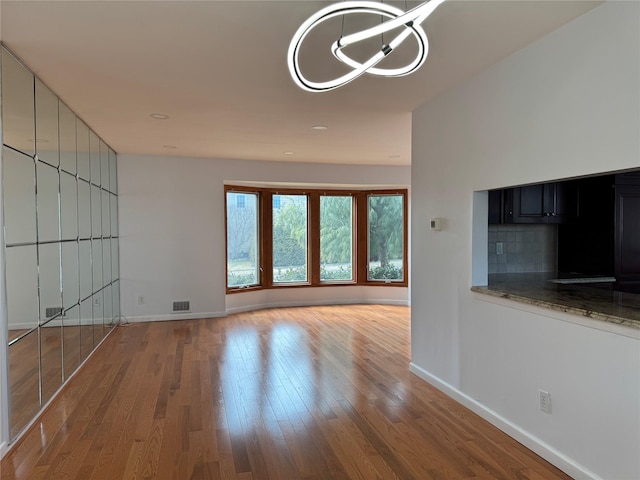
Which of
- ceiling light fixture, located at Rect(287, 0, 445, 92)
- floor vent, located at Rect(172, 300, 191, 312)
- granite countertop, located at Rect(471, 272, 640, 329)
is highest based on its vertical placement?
ceiling light fixture, located at Rect(287, 0, 445, 92)

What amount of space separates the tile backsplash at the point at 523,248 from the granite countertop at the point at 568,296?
0.22 meters

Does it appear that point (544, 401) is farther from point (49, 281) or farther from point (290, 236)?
point (290, 236)

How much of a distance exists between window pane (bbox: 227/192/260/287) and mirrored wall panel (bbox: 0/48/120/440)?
2.65 meters

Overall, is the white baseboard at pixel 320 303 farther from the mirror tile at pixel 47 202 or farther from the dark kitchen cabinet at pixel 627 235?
the dark kitchen cabinet at pixel 627 235

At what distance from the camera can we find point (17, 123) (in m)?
2.74

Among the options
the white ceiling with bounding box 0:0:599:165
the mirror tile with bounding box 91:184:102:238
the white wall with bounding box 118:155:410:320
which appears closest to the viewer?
the white ceiling with bounding box 0:0:599:165

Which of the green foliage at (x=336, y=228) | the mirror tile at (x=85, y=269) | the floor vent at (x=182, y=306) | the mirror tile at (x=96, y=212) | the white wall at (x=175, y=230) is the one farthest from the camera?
the green foliage at (x=336, y=228)

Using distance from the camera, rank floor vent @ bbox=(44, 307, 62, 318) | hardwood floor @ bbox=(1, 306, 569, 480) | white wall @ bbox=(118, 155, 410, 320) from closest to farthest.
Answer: hardwood floor @ bbox=(1, 306, 569, 480) < floor vent @ bbox=(44, 307, 62, 318) < white wall @ bbox=(118, 155, 410, 320)

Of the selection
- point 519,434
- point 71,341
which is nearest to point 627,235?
point 519,434

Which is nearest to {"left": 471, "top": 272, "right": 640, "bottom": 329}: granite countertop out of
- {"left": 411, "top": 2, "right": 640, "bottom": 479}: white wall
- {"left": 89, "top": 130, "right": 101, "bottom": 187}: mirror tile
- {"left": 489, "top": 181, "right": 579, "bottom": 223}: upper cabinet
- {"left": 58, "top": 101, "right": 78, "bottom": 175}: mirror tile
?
{"left": 411, "top": 2, "right": 640, "bottom": 479}: white wall

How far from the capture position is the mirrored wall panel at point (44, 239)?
2.66m

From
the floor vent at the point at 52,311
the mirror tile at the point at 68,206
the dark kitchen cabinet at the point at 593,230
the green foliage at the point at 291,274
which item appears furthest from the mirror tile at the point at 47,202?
the green foliage at the point at 291,274

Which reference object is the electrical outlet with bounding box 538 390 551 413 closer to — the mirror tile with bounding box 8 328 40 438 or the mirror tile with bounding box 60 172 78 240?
the mirror tile with bounding box 8 328 40 438

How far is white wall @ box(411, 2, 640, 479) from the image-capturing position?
2.06m
